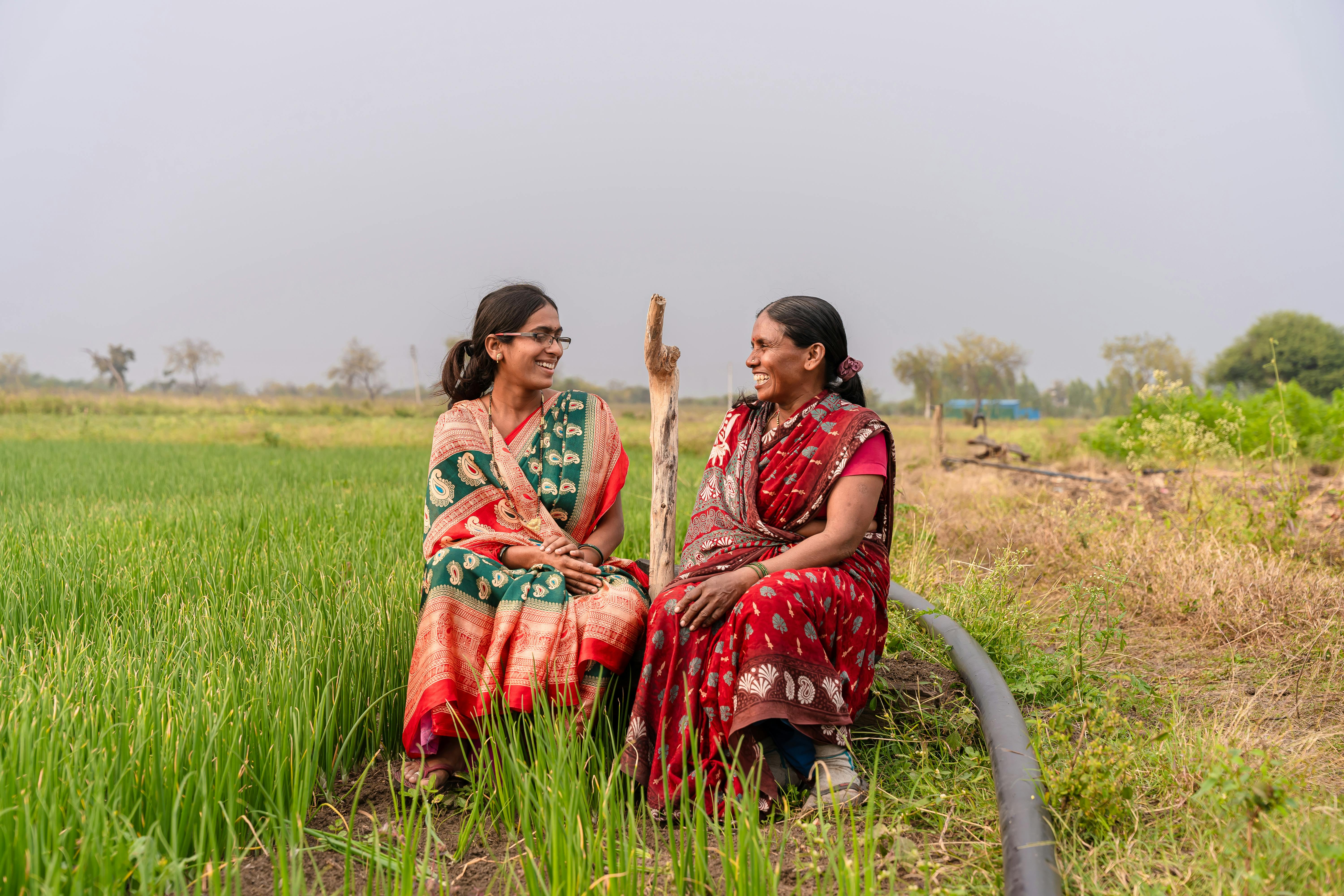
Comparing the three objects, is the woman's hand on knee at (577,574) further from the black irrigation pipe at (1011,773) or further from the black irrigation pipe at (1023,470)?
the black irrigation pipe at (1023,470)

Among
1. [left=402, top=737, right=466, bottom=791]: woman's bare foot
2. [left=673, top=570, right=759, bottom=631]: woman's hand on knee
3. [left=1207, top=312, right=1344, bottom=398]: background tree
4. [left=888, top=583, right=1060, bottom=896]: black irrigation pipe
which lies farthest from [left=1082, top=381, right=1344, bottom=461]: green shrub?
[left=1207, top=312, right=1344, bottom=398]: background tree

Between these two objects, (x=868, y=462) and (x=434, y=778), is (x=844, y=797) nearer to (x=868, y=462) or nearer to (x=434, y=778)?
(x=868, y=462)

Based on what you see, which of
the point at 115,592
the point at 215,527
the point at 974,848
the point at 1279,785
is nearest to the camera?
the point at 1279,785

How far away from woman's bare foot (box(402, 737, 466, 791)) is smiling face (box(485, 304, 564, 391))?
1.19 metres

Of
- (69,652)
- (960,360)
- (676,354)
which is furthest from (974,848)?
(960,360)

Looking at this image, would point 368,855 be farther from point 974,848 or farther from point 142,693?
point 974,848

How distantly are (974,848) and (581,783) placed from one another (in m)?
0.95

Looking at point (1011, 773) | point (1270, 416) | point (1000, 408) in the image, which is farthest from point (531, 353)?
point (1000, 408)

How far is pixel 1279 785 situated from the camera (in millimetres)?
1586

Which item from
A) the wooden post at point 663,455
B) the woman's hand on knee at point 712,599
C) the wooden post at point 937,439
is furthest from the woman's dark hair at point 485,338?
the wooden post at point 937,439

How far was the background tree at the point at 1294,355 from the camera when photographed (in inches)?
1323

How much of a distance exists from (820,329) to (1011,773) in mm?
1361

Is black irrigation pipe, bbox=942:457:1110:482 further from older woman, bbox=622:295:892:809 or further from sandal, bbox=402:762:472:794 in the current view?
sandal, bbox=402:762:472:794

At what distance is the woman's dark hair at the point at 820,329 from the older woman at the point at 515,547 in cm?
78
